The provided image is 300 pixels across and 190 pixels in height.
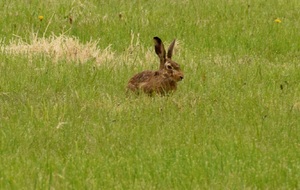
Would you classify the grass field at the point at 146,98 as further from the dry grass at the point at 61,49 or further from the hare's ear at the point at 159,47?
the hare's ear at the point at 159,47

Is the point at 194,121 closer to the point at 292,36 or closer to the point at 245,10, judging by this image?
the point at 292,36

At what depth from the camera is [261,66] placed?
1127cm

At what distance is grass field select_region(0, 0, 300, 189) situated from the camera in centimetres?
709

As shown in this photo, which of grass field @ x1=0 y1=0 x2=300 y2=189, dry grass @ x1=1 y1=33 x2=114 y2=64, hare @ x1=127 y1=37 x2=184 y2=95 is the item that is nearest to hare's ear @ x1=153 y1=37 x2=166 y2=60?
hare @ x1=127 y1=37 x2=184 y2=95

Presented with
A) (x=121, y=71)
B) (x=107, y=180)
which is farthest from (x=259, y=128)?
(x=121, y=71)

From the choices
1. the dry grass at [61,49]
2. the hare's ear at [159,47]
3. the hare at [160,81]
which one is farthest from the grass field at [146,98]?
the hare's ear at [159,47]

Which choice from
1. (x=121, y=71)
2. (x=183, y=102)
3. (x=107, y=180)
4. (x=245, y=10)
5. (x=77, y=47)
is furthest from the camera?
(x=245, y=10)

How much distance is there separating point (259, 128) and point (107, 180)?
2.02 meters

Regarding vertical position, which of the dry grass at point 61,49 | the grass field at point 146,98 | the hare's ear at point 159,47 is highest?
the hare's ear at point 159,47

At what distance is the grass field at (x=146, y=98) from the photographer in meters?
7.09

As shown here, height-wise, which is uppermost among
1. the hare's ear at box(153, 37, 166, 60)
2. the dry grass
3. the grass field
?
the hare's ear at box(153, 37, 166, 60)

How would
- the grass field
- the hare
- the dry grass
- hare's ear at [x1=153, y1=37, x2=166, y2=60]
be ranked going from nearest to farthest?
the grass field → the hare → hare's ear at [x1=153, y1=37, x2=166, y2=60] → the dry grass

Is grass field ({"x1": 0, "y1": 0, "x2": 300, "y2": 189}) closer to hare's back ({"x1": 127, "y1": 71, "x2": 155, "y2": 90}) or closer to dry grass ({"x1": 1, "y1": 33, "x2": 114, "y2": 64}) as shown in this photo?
dry grass ({"x1": 1, "y1": 33, "x2": 114, "y2": 64})

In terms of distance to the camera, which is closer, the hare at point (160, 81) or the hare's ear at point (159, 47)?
the hare at point (160, 81)
